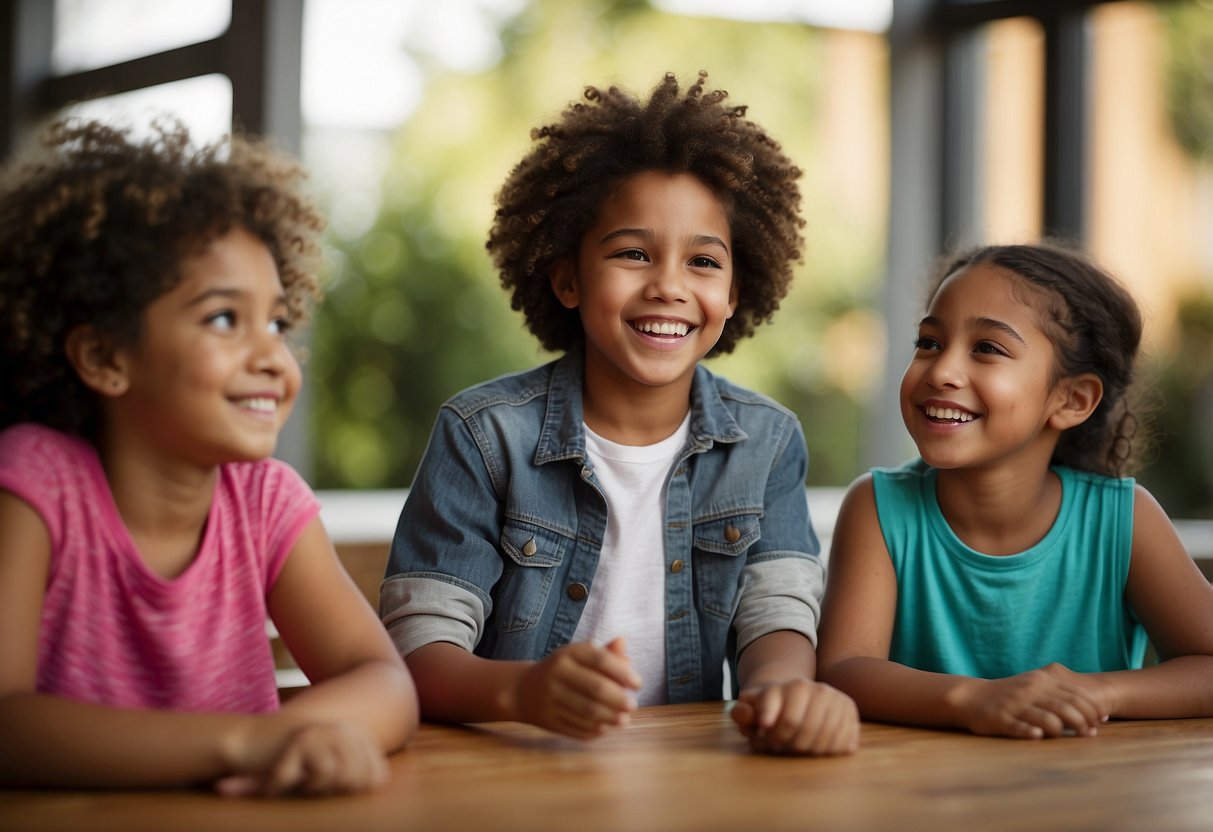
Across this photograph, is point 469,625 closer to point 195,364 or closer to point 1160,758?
point 195,364

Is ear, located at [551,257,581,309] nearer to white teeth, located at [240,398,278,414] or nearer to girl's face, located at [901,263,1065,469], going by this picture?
girl's face, located at [901,263,1065,469]

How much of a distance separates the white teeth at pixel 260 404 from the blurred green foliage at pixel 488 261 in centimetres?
698

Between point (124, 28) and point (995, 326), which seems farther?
point (124, 28)

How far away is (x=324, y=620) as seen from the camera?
130 cm

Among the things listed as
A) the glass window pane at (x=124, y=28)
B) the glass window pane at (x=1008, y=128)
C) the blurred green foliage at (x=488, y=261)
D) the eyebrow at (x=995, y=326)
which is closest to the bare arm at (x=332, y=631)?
the eyebrow at (x=995, y=326)

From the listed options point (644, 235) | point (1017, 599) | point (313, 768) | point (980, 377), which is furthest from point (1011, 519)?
point (313, 768)

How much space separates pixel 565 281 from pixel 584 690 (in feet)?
2.58

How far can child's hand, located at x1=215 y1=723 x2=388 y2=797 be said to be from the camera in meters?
1.00

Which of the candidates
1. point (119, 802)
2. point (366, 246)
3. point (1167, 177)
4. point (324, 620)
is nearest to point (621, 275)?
point (324, 620)

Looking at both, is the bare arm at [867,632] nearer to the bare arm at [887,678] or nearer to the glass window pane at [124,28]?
the bare arm at [887,678]

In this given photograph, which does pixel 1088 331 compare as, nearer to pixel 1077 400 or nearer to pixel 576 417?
pixel 1077 400

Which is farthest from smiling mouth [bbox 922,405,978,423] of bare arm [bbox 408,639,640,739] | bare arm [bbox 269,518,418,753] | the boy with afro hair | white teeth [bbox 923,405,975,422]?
bare arm [bbox 269,518,418,753]

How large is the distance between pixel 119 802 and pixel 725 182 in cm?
112

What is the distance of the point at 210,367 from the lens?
1.18m
